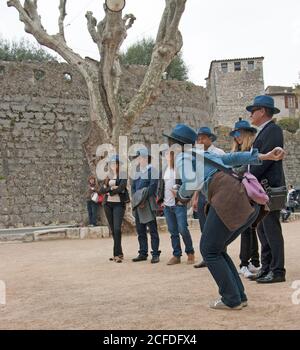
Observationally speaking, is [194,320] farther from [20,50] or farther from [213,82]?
[213,82]

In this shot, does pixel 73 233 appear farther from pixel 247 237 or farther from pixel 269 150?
pixel 269 150

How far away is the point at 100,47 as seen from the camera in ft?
40.9

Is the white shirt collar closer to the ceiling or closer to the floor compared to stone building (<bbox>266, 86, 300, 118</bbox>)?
closer to the floor

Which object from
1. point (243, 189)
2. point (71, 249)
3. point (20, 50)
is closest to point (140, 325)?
point (243, 189)

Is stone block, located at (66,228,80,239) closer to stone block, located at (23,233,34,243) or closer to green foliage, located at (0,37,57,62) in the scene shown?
stone block, located at (23,233,34,243)

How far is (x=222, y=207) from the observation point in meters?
4.12

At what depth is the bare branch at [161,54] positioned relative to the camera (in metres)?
12.1

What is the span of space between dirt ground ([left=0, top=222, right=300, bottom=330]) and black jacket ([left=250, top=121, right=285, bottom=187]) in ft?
3.49

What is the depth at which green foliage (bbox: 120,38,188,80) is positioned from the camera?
33847 mm

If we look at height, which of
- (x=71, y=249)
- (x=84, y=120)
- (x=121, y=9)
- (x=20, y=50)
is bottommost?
(x=71, y=249)

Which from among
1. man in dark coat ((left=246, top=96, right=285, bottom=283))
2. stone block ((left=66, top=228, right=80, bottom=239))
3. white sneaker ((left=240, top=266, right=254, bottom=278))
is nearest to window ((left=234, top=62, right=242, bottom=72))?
stone block ((left=66, top=228, right=80, bottom=239))

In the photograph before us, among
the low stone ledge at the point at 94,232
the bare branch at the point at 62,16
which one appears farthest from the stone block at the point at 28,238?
the bare branch at the point at 62,16

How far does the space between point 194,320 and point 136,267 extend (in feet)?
10.8

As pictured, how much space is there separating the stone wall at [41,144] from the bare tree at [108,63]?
5.62 metres
